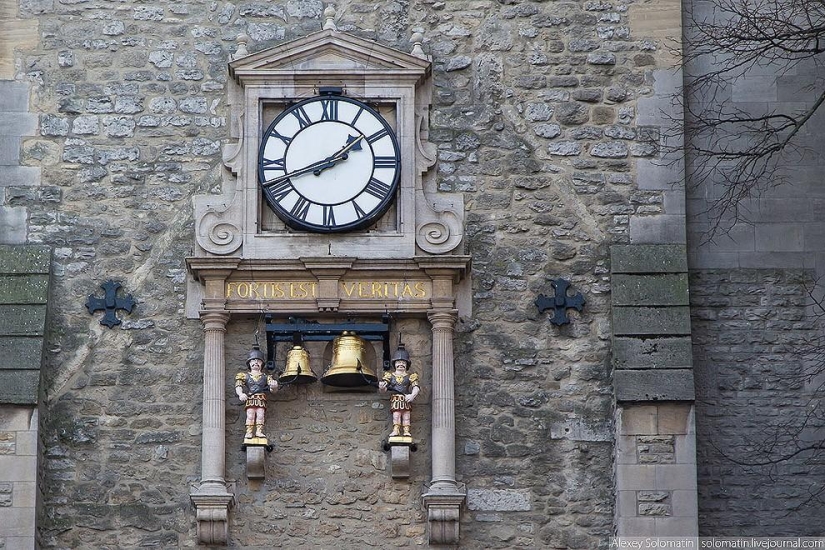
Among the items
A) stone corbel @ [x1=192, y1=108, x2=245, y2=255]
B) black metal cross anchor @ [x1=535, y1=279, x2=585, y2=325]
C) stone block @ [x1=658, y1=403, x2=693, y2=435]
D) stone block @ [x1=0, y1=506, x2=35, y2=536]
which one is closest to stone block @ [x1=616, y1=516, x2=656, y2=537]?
stone block @ [x1=658, y1=403, x2=693, y2=435]

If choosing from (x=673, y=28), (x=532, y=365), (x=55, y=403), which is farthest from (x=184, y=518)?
(x=673, y=28)

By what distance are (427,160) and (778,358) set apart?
3.18 meters

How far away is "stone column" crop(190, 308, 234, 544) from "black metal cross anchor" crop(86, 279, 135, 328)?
2.07 ft

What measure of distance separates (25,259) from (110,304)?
0.75 metres

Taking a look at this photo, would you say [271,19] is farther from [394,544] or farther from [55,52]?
[394,544]

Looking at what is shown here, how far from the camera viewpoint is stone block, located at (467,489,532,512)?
18.4 m

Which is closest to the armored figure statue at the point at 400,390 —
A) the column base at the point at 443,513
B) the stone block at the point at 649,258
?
the column base at the point at 443,513

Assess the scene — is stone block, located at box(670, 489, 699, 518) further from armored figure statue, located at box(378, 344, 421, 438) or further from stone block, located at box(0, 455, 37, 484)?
stone block, located at box(0, 455, 37, 484)

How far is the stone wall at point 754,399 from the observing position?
18.7 m

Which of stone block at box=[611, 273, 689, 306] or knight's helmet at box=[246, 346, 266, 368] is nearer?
knight's helmet at box=[246, 346, 266, 368]

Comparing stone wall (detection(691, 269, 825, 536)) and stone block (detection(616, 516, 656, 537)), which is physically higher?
stone wall (detection(691, 269, 825, 536))

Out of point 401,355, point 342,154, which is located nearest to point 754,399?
point 401,355

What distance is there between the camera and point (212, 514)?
18203 millimetres

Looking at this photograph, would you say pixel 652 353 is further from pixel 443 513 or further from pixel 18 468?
pixel 18 468
